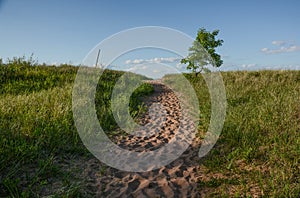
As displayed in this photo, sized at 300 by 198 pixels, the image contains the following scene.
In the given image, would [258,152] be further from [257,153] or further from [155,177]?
[155,177]

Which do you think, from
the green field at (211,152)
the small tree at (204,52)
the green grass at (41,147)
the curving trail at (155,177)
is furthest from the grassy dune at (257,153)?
the small tree at (204,52)

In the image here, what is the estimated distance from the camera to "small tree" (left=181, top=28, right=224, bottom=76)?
70.2 ft

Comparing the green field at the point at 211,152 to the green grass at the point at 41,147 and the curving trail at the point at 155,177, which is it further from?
the curving trail at the point at 155,177

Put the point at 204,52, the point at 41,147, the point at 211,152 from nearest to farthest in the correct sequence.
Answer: the point at 41,147 → the point at 211,152 → the point at 204,52

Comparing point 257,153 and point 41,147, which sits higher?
point 41,147

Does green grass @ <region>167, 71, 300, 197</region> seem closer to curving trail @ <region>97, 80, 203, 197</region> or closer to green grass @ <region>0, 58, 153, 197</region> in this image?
curving trail @ <region>97, 80, 203, 197</region>

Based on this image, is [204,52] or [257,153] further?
[204,52]

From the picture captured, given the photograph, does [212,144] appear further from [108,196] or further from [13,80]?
[13,80]

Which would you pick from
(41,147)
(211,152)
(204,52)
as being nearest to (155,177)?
(211,152)

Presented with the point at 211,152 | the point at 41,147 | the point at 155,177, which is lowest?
the point at 155,177

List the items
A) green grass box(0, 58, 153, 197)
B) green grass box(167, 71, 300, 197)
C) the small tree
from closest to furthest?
green grass box(0, 58, 153, 197) < green grass box(167, 71, 300, 197) < the small tree

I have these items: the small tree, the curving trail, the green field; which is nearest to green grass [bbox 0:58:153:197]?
the green field

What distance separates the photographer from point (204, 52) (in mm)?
21875

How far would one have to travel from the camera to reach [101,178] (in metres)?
4.82
